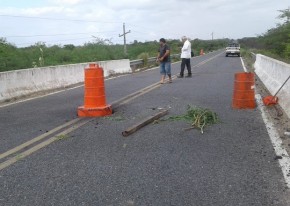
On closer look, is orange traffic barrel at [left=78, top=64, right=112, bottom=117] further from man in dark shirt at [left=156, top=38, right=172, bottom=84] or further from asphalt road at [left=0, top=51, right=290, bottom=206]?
man in dark shirt at [left=156, top=38, right=172, bottom=84]

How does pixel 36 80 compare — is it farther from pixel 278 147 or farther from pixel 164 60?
pixel 278 147

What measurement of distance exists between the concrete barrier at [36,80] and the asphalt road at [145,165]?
365 cm

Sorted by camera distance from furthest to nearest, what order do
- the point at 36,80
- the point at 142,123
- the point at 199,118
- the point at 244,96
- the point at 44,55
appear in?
the point at 44,55
the point at 36,80
the point at 244,96
the point at 199,118
the point at 142,123

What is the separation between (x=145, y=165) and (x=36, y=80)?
9579mm

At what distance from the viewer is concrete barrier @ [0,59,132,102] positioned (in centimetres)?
1212

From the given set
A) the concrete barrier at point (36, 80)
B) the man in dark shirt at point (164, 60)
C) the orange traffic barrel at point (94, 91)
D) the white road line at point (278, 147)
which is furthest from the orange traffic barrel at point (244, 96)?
the man in dark shirt at point (164, 60)

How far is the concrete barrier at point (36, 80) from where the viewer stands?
12.1 meters

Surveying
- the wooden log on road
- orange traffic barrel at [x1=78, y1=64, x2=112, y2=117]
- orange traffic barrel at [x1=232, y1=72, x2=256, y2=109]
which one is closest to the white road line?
orange traffic barrel at [x1=232, y1=72, x2=256, y2=109]

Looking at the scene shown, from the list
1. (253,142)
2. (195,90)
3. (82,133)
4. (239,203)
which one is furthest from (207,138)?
(195,90)

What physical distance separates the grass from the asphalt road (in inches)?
8.0

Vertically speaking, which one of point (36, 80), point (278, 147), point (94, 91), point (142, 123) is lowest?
point (278, 147)

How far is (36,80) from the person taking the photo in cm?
1390

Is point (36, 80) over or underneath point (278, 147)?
over

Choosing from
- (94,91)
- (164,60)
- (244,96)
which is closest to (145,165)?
(94,91)
